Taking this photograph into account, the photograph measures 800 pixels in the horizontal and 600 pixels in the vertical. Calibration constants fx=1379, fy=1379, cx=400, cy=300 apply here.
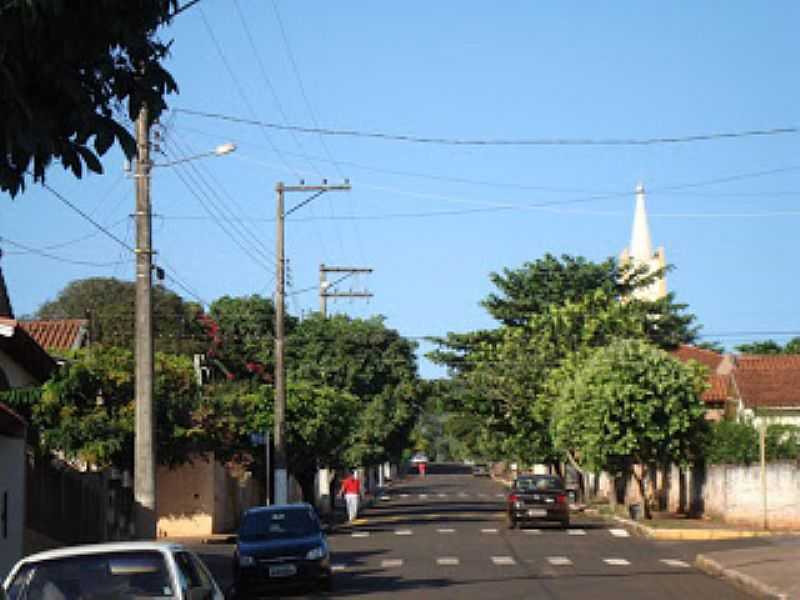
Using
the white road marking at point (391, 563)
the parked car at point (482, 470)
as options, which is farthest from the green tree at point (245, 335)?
the parked car at point (482, 470)

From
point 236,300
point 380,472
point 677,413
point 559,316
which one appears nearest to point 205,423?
point 677,413

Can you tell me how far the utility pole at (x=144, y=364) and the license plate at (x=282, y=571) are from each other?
2.09m

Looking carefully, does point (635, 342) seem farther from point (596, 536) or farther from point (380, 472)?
point (380, 472)

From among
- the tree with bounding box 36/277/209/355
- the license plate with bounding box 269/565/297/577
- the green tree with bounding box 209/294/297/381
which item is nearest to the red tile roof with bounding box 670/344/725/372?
the green tree with bounding box 209/294/297/381

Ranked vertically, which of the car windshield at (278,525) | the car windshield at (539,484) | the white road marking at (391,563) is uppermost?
the car windshield at (278,525)

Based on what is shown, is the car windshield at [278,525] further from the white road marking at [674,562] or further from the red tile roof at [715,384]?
the red tile roof at [715,384]

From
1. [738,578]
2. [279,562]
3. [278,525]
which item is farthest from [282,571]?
[738,578]

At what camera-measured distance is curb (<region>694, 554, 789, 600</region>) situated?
20.4 metres

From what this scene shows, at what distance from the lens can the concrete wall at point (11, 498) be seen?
72.1ft

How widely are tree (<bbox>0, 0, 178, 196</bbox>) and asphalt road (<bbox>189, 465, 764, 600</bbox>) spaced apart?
13827mm

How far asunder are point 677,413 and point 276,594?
68.8 ft

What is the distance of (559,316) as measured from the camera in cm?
5947

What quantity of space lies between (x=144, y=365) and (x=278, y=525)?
395 cm

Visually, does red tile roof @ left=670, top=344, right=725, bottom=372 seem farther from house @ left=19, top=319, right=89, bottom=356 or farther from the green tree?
house @ left=19, top=319, right=89, bottom=356
